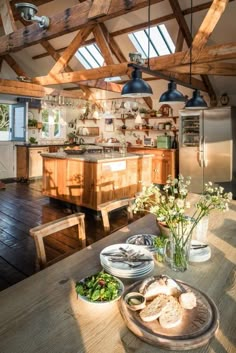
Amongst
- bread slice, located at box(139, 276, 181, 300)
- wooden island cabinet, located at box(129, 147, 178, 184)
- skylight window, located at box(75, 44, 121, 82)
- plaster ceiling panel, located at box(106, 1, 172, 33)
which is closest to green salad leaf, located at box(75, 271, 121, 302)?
bread slice, located at box(139, 276, 181, 300)

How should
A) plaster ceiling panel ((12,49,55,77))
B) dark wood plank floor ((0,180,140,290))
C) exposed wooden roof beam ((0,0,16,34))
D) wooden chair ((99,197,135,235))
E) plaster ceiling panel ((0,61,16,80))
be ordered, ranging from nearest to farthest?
wooden chair ((99,197,135,235)) < dark wood plank floor ((0,180,140,290)) < exposed wooden roof beam ((0,0,16,34)) < plaster ceiling panel ((0,61,16,80)) < plaster ceiling panel ((12,49,55,77))

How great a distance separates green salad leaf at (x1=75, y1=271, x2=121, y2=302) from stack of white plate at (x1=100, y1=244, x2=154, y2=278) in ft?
0.27

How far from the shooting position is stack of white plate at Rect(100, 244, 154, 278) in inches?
49.1

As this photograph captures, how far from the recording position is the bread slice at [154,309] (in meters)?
0.93

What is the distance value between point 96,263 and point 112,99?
7.89 m

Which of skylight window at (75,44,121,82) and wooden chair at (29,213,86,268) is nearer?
wooden chair at (29,213,86,268)

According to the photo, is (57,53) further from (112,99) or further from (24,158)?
(24,158)

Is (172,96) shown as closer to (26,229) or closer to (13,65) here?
(26,229)

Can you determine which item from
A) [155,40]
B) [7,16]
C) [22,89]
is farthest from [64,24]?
[22,89]

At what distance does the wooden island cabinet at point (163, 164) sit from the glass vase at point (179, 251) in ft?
17.9

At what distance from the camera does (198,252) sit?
1.45m

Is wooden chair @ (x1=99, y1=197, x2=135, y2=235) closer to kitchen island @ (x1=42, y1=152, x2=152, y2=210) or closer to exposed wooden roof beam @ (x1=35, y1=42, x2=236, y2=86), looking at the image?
kitchen island @ (x1=42, y1=152, x2=152, y2=210)

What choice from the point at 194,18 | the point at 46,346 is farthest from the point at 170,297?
the point at 194,18

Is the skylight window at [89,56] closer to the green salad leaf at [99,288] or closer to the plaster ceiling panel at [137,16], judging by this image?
the plaster ceiling panel at [137,16]
